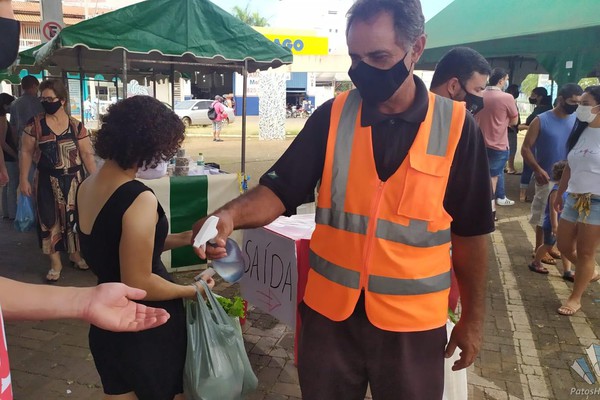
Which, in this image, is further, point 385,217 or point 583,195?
point 583,195

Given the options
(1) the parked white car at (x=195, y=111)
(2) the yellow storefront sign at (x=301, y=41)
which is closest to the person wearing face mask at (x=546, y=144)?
(1) the parked white car at (x=195, y=111)

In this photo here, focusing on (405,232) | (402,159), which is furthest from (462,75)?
(405,232)

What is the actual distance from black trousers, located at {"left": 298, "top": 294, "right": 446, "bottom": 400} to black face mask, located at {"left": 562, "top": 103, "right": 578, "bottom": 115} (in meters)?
4.58

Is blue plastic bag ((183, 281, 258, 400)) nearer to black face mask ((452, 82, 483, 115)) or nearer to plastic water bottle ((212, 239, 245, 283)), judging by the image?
plastic water bottle ((212, 239, 245, 283))

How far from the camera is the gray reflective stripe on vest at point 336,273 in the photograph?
1620 millimetres

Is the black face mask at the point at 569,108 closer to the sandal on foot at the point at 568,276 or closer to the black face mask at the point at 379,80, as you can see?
the sandal on foot at the point at 568,276

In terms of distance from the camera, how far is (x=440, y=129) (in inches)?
65.1

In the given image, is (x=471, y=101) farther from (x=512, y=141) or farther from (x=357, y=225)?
(x=512, y=141)

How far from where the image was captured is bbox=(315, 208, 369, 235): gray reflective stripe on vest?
161 centimetres

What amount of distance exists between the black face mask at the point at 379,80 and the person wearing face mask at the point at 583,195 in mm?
2942

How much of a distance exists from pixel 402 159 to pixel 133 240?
3.45 ft

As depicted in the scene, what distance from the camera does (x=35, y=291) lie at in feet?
3.85

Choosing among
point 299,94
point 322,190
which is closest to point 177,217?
point 322,190

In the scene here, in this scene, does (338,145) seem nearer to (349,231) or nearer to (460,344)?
(349,231)
